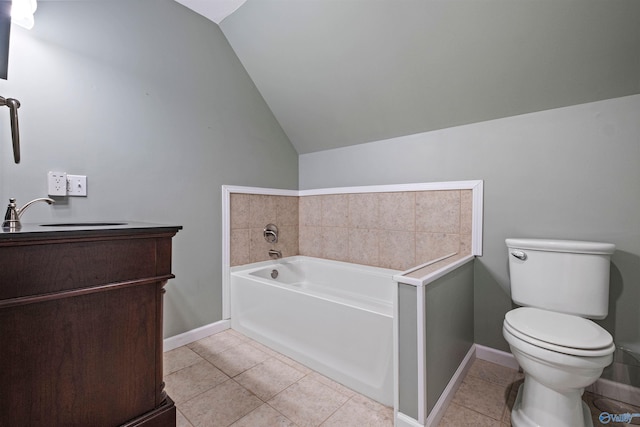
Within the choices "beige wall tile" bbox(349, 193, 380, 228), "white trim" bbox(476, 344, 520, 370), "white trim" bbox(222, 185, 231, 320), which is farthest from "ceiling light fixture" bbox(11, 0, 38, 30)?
"white trim" bbox(476, 344, 520, 370)

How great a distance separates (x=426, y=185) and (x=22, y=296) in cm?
212

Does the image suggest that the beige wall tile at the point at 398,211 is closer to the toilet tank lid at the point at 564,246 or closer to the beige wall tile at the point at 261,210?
the toilet tank lid at the point at 564,246

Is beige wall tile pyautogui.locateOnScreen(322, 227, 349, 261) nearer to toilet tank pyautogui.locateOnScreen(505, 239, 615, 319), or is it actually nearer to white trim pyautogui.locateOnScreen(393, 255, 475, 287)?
white trim pyautogui.locateOnScreen(393, 255, 475, 287)

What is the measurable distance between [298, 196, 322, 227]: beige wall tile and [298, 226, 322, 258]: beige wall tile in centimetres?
6

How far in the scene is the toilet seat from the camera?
3.57ft

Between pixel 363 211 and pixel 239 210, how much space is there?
1.05 metres

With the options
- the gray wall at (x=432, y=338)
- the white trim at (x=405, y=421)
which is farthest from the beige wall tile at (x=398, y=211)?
the white trim at (x=405, y=421)

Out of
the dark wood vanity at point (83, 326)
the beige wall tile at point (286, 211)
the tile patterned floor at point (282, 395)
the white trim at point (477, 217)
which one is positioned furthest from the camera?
the beige wall tile at point (286, 211)

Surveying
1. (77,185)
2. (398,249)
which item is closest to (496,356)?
(398,249)

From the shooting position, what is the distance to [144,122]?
182 cm

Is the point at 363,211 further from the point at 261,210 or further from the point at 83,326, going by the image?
the point at 83,326

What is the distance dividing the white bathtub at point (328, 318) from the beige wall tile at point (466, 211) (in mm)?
639

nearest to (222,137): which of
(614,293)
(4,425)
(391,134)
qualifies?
(391,134)

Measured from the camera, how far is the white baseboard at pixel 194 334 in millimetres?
1957
